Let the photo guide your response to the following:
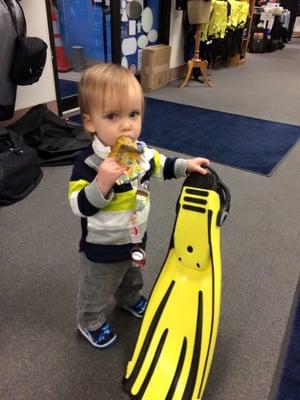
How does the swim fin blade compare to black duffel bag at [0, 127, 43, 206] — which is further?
black duffel bag at [0, 127, 43, 206]

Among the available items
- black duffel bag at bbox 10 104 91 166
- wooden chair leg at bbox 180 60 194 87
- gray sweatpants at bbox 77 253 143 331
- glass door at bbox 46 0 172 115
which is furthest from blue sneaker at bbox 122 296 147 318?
wooden chair leg at bbox 180 60 194 87

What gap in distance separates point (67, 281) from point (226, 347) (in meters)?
0.63

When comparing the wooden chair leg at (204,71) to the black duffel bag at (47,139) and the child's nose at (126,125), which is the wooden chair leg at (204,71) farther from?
the child's nose at (126,125)

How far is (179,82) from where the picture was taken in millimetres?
4344

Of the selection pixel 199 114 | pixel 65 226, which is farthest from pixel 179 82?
pixel 65 226

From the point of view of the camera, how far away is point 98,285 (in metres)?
1.03

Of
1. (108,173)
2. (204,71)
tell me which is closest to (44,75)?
(204,71)

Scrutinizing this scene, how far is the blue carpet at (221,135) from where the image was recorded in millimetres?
2463

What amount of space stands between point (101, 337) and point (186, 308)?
0.34 metres

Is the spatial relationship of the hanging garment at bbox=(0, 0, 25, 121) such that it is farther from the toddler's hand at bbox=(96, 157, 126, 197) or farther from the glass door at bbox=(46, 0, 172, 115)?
the toddler's hand at bbox=(96, 157, 126, 197)

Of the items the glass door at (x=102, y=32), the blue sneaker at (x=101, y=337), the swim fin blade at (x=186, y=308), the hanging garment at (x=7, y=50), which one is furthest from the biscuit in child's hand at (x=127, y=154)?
the glass door at (x=102, y=32)

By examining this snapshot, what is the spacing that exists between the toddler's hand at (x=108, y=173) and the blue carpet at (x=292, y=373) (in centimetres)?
79

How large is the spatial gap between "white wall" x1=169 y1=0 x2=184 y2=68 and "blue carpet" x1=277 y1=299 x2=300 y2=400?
3.66m

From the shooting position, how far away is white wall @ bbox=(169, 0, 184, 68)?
13.1 ft
